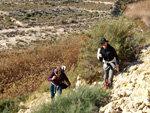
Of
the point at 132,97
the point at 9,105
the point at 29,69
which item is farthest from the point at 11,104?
the point at 132,97

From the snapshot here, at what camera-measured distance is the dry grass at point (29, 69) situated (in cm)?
682

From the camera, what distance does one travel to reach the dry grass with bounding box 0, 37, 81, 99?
6816mm

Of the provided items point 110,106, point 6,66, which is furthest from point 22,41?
point 110,106

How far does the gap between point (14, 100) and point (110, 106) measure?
4.42 m

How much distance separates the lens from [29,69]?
808 cm

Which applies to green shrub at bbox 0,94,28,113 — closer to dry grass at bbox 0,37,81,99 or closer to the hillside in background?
the hillside in background

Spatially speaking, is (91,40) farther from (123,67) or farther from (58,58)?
(58,58)

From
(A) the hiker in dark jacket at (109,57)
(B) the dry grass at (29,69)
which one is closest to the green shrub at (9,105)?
(B) the dry grass at (29,69)

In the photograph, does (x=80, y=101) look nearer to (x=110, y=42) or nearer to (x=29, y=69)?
(x=110, y=42)

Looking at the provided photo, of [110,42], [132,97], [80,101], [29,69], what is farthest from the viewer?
[29,69]

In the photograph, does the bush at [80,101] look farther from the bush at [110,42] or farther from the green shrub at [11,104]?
the green shrub at [11,104]

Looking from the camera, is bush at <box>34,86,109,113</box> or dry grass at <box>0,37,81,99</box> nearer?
bush at <box>34,86,109,113</box>

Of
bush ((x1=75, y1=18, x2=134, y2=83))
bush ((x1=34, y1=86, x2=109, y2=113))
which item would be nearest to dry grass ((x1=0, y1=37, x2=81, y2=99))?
bush ((x1=75, y1=18, x2=134, y2=83))

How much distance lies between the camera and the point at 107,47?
405cm
